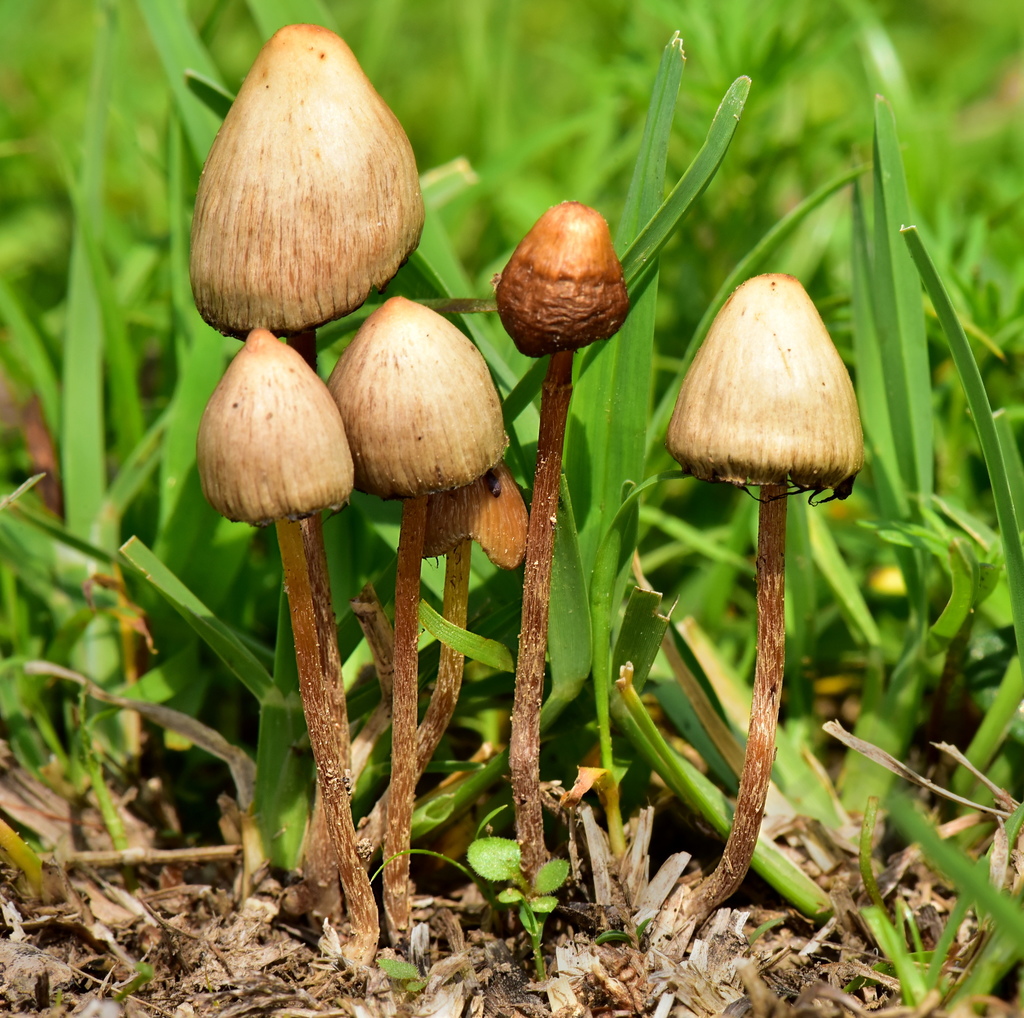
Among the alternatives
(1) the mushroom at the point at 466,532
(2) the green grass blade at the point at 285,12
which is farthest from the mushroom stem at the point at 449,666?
(2) the green grass blade at the point at 285,12

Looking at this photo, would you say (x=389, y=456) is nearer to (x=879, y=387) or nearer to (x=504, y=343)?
(x=504, y=343)

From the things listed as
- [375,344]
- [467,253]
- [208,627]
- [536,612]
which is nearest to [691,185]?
[375,344]

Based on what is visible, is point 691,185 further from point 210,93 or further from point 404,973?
point 404,973

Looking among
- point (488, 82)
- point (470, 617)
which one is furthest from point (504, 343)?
point (488, 82)

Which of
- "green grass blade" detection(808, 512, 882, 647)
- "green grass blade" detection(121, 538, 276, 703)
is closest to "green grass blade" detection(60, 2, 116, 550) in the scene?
"green grass blade" detection(121, 538, 276, 703)

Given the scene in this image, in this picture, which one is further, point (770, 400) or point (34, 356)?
point (34, 356)

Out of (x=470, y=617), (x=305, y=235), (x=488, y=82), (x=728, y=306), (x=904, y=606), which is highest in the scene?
(x=488, y=82)
